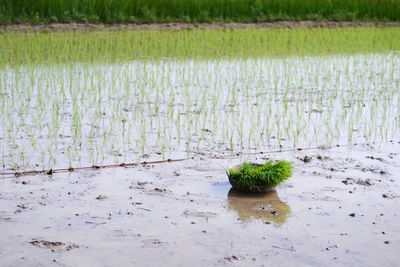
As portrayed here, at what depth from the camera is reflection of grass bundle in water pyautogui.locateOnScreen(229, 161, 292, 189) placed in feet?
12.1

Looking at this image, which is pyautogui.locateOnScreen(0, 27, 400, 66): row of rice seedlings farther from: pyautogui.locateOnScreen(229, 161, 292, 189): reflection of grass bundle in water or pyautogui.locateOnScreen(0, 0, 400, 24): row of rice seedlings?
pyautogui.locateOnScreen(229, 161, 292, 189): reflection of grass bundle in water

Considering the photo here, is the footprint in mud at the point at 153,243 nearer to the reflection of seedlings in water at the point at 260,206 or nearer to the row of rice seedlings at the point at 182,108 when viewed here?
the reflection of seedlings in water at the point at 260,206

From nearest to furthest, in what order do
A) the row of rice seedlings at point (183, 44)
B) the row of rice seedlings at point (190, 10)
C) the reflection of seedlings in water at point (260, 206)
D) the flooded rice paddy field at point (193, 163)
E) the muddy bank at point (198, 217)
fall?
1. the muddy bank at point (198, 217)
2. the flooded rice paddy field at point (193, 163)
3. the reflection of seedlings in water at point (260, 206)
4. the row of rice seedlings at point (183, 44)
5. the row of rice seedlings at point (190, 10)

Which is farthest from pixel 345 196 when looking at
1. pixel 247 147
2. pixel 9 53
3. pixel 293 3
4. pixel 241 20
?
pixel 293 3

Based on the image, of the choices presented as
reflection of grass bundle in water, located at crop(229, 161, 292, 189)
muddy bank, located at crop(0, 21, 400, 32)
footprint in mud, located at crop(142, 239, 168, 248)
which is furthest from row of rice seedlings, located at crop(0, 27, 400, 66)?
footprint in mud, located at crop(142, 239, 168, 248)

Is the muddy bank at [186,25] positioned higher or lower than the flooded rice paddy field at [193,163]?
higher

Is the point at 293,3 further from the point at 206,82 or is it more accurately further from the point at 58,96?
the point at 58,96

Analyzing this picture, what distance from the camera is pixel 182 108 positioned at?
5.99m

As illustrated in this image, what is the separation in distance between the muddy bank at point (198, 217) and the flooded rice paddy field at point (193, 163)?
0.01 metres

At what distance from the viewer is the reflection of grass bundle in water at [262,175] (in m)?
3.68

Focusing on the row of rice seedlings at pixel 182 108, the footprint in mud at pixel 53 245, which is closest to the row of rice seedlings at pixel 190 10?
the row of rice seedlings at pixel 182 108

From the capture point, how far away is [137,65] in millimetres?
8102

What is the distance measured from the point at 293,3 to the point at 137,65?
20.0 ft

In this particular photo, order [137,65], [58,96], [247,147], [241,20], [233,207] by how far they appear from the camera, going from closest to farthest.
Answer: [233,207] → [247,147] → [58,96] → [137,65] → [241,20]
